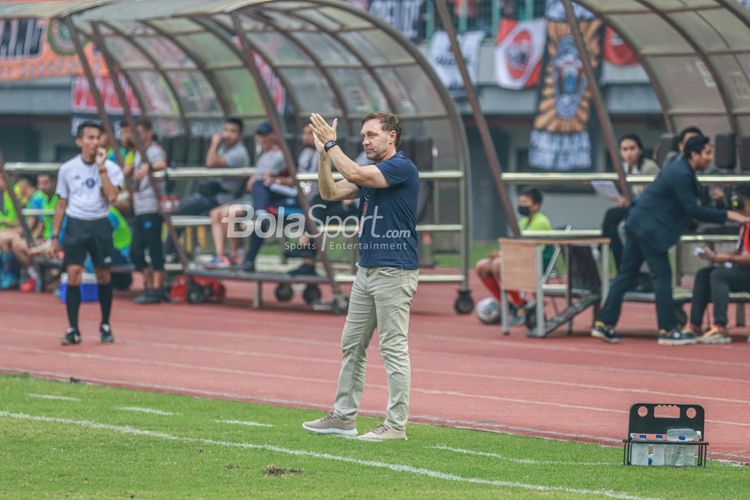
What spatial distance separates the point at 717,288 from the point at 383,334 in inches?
287

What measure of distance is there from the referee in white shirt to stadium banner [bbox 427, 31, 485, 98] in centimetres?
2449

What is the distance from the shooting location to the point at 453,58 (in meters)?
41.0

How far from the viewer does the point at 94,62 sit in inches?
1433

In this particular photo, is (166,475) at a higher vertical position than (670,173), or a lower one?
lower

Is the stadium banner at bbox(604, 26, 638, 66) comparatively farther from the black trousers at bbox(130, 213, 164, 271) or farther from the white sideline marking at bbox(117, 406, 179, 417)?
the white sideline marking at bbox(117, 406, 179, 417)

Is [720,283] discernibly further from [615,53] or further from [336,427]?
[615,53]

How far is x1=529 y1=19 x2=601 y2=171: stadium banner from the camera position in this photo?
38969 millimetres

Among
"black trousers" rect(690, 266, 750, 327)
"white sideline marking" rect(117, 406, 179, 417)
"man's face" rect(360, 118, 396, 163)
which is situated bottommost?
"white sideline marking" rect(117, 406, 179, 417)

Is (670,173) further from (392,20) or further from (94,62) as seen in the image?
(392,20)

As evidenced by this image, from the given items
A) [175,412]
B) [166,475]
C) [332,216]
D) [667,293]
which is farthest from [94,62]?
[166,475]

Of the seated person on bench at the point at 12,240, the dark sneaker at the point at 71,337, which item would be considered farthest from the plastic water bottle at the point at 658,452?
the seated person on bench at the point at 12,240

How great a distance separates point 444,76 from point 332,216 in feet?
67.8

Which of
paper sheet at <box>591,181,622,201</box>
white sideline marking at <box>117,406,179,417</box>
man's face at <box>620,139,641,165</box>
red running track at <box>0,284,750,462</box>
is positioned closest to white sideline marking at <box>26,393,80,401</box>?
white sideline marking at <box>117,406,179,417</box>
